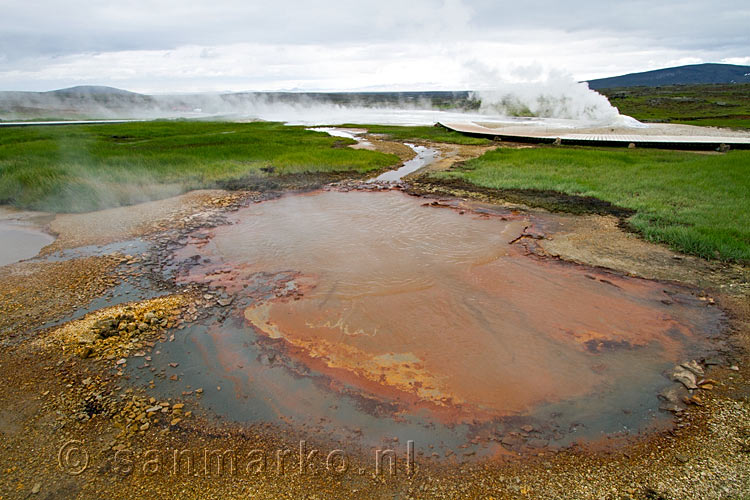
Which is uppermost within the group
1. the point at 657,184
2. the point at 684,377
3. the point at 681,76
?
the point at 681,76

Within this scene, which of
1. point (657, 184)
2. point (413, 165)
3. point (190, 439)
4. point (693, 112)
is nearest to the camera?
point (190, 439)

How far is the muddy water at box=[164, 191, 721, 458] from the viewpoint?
12.9 ft

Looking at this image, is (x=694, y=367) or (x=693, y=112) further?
(x=693, y=112)

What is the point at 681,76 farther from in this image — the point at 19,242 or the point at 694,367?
the point at 19,242

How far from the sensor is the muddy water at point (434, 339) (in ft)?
12.9

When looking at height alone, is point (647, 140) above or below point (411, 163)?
above

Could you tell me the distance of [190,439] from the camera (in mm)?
3584

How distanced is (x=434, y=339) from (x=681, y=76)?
576 feet

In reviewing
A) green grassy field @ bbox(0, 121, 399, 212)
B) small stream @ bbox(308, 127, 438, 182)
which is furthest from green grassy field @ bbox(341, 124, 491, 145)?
green grassy field @ bbox(0, 121, 399, 212)

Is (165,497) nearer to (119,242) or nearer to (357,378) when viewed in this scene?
(357,378)

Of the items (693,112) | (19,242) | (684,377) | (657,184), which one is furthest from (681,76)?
(19,242)

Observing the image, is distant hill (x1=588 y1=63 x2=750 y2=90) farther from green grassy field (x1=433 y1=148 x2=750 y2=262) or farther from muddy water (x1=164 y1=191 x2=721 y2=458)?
muddy water (x1=164 y1=191 x2=721 y2=458)

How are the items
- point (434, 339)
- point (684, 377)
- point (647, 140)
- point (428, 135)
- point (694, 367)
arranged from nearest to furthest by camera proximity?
point (684, 377) < point (694, 367) < point (434, 339) < point (647, 140) < point (428, 135)

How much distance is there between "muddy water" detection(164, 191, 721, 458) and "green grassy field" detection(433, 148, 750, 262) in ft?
8.30
